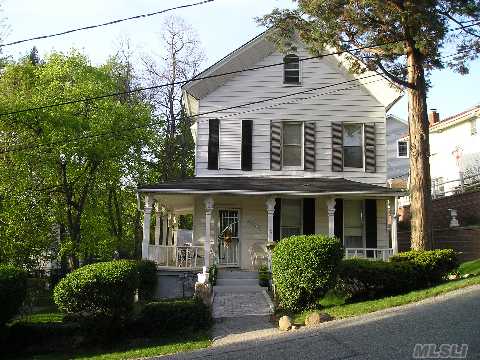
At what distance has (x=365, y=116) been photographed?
1872 centimetres

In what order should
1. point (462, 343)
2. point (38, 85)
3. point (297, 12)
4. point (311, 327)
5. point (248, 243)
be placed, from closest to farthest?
point (462, 343)
point (311, 327)
point (297, 12)
point (248, 243)
point (38, 85)

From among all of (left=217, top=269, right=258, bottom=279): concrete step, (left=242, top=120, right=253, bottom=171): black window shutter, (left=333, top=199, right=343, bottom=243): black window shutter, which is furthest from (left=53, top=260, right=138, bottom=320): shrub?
(left=333, top=199, right=343, bottom=243): black window shutter

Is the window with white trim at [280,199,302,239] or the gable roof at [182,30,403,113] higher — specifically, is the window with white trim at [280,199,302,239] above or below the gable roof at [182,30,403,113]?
below

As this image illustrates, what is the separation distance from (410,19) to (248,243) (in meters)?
8.64

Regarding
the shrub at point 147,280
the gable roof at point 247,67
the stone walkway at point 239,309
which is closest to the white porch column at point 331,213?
the stone walkway at point 239,309

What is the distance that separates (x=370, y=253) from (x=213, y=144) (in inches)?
262

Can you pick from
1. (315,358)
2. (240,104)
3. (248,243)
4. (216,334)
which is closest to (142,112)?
(240,104)

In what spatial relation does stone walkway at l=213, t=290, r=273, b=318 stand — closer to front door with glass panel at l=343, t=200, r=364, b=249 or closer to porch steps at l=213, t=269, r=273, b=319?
porch steps at l=213, t=269, r=273, b=319

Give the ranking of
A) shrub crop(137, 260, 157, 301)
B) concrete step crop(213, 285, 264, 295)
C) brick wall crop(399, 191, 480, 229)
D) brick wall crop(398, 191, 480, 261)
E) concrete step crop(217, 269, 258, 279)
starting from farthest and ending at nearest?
brick wall crop(399, 191, 480, 229) < brick wall crop(398, 191, 480, 261) < concrete step crop(217, 269, 258, 279) < concrete step crop(213, 285, 264, 295) < shrub crop(137, 260, 157, 301)

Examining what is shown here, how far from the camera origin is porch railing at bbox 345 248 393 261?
1655cm

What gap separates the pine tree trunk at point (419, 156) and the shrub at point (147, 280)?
290 inches

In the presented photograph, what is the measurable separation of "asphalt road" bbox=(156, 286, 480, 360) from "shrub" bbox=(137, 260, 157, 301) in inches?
194

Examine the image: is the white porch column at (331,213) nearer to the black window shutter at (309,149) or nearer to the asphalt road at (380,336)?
the black window shutter at (309,149)

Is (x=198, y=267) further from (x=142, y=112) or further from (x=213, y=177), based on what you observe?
(x=142, y=112)
